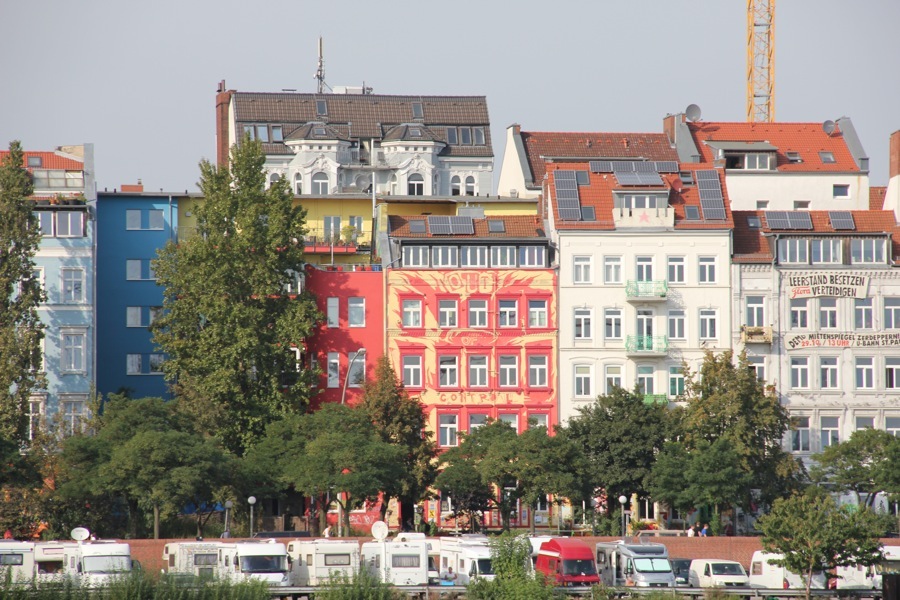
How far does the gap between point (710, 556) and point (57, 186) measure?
136ft

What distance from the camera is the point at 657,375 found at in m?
93.8

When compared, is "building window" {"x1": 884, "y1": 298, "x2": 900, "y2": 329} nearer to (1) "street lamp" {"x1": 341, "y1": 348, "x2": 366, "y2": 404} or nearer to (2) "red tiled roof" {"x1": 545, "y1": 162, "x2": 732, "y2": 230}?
(2) "red tiled roof" {"x1": 545, "y1": 162, "x2": 732, "y2": 230}

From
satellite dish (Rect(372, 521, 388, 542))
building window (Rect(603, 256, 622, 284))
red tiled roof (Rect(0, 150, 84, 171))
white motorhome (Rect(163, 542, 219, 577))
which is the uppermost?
red tiled roof (Rect(0, 150, 84, 171))

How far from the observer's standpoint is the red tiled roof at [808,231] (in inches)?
3728

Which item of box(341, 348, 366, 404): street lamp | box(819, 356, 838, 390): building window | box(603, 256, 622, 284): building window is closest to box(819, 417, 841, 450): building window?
box(819, 356, 838, 390): building window

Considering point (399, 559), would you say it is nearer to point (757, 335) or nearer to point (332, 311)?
point (332, 311)

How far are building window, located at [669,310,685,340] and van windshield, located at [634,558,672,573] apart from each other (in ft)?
78.0

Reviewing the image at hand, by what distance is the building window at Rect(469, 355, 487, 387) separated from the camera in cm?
9369

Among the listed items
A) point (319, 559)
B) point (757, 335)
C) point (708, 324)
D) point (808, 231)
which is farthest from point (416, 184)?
point (319, 559)

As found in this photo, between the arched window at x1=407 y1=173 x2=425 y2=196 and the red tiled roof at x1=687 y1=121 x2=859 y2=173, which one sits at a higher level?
the red tiled roof at x1=687 y1=121 x2=859 y2=173

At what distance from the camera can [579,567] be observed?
70.8 m

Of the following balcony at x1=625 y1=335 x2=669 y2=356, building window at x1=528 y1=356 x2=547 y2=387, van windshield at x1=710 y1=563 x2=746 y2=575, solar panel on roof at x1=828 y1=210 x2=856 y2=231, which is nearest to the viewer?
van windshield at x1=710 y1=563 x2=746 y2=575

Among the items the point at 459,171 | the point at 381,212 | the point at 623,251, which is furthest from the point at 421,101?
the point at 623,251

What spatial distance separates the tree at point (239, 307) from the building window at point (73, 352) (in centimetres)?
409
